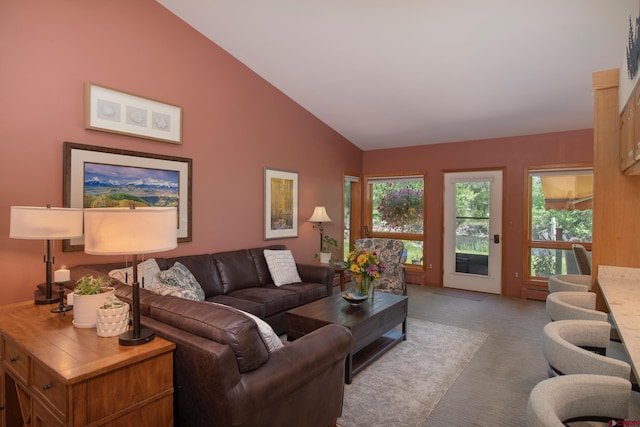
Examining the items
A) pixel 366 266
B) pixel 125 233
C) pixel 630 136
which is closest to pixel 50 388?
pixel 125 233

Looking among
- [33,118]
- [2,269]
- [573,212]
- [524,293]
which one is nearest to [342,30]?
[33,118]

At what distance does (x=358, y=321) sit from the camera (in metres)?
3.07

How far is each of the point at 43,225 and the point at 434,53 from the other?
12.3 feet

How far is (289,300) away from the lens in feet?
13.1

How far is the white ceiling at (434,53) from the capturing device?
318cm

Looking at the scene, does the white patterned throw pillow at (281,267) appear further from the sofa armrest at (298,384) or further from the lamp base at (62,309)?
the lamp base at (62,309)

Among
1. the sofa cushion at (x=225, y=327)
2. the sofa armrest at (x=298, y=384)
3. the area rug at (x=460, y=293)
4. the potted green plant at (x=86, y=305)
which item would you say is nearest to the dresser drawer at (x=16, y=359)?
the potted green plant at (x=86, y=305)

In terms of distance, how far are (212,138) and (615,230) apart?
3980 mm

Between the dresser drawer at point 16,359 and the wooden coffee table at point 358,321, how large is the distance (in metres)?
1.92

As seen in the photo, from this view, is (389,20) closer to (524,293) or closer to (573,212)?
(573,212)

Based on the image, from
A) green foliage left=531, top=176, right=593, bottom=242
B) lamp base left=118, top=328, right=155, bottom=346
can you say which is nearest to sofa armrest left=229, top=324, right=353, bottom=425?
lamp base left=118, top=328, right=155, bottom=346

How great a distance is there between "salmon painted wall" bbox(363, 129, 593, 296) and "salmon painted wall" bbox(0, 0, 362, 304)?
6.66ft

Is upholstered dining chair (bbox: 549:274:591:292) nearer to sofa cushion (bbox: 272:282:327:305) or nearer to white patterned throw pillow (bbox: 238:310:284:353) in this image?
white patterned throw pillow (bbox: 238:310:284:353)

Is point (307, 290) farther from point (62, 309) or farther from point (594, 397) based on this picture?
point (594, 397)
